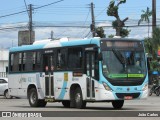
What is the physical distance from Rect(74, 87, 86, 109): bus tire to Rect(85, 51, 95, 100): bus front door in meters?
0.57

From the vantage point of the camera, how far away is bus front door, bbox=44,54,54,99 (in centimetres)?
2492

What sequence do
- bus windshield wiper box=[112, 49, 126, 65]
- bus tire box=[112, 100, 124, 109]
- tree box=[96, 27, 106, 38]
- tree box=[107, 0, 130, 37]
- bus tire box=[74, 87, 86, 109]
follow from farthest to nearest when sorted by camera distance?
tree box=[96, 27, 106, 38], tree box=[107, 0, 130, 37], bus tire box=[112, 100, 124, 109], bus tire box=[74, 87, 86, 109], bus windshield wiper box=[112, 49, 126, 65]

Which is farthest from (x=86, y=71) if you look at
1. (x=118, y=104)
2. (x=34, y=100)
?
(x=34, y=100)

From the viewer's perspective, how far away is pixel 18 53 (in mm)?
27609

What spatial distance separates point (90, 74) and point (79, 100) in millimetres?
1372

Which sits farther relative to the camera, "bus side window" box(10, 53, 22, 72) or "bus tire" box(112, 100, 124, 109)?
"bus side window" box(10, 53, 22, 72)

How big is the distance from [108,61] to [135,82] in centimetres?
150

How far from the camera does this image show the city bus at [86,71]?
2188 cm

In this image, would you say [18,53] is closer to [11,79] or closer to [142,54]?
[11,79]

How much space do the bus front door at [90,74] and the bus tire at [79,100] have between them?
0.57 metres

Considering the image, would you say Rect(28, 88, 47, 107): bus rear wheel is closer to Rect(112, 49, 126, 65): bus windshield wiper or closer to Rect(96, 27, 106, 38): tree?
Rect(112, 49, 126, 65): bus windshield wiper

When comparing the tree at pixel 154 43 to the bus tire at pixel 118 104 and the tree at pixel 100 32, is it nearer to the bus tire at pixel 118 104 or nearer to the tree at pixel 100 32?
the tree at pixel 100 32

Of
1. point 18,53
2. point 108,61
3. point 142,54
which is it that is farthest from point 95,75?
point 18,53

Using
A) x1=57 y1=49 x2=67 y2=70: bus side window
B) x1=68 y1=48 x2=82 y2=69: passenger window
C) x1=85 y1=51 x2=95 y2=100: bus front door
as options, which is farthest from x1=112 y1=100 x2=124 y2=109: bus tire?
x1=57 y1=49 x2=67 y2=70: bus side window
